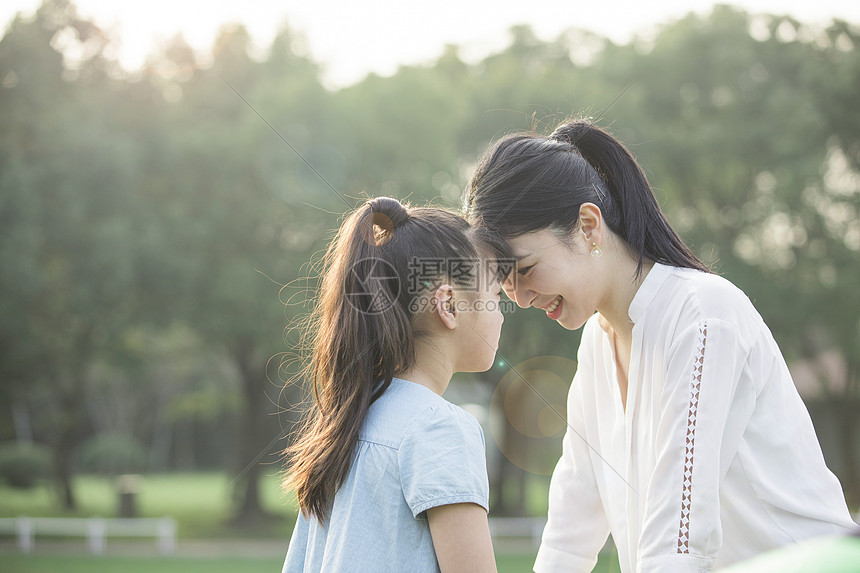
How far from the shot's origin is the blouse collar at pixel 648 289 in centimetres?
222

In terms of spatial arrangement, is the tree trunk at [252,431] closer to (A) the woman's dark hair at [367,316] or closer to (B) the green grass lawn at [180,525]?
(B) the green grass lawn at [180,525]

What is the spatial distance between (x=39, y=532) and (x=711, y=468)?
1536 cm

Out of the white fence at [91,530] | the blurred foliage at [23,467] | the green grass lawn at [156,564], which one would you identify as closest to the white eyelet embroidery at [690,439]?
the green grass lawn at [156,564]

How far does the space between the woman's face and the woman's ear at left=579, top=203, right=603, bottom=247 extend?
0.07ft

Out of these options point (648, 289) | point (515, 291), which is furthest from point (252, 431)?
point (648, 289)

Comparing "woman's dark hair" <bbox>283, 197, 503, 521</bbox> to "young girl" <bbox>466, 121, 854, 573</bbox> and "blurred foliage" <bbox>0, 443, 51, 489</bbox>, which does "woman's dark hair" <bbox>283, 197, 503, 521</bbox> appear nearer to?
"young girl" <bbox>466, 121, 854, 573</bbox>

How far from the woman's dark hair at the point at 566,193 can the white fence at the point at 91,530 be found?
1224 cm

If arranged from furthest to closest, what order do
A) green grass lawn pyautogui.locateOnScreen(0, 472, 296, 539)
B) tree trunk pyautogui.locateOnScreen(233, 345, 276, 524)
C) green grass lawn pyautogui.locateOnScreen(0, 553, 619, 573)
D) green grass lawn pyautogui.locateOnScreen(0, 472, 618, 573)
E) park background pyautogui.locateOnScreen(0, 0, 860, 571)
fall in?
green grass lawn pyautogui.locateOnScreen(0, 472, 296, 539) → tree trunk pyautogui.locateOnScreen(233, 345, 276, 524) → park background pyautogui.locateOnScreen(0, 0, 860, 571) → green grass lawn pyautogui.locateOnScreen(0, 472, 618, 573) → green grass lawn pyautogui.locateOnScreen(0, 553, 619, 573)

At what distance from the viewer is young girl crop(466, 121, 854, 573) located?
186 centimetres

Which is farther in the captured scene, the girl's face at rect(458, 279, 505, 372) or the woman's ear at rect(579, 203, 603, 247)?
the woman's ear at rect(579, 203, 603, 247)

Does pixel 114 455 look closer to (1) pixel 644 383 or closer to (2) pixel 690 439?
(1) pixel 644 383

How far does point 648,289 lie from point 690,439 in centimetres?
52

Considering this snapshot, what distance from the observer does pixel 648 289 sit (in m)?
2.23

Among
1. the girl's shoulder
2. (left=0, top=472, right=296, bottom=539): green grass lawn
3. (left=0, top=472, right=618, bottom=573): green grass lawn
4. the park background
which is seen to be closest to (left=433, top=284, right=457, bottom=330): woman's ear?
the girl's shoulder
